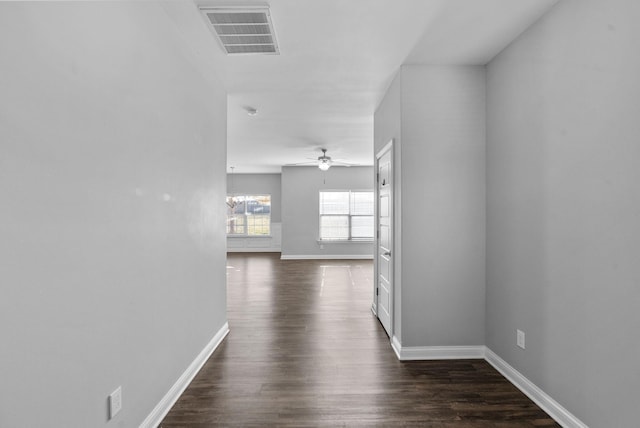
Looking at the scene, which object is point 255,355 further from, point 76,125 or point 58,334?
point 76,125

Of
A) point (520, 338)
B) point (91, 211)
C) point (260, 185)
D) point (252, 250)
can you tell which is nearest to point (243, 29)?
point (91, 211)

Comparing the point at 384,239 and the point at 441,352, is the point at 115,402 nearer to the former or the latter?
the point at 441,352

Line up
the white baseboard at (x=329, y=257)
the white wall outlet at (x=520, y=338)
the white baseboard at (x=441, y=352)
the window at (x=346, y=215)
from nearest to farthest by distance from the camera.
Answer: the white wall outlet at (x=520, y=338), the white baseboard at (x=441, y=352), the white baseboard at (x=329, y=257), the window at (x=346, y=215)

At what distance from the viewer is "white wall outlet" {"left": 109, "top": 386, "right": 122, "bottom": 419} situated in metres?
1.70

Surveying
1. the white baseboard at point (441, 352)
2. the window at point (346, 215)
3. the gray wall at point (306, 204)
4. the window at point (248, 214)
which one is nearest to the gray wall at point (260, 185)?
the window at point (248, 214)

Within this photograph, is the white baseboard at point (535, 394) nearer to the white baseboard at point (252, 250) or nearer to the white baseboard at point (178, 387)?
the white baseboard at point (178, 387)

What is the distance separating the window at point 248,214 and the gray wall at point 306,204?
1743mm

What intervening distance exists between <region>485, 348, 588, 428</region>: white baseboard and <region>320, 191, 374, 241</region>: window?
6944mm

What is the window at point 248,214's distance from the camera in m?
11.6

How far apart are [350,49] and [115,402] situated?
9.53 feet

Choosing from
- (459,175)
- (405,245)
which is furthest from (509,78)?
(405,245)

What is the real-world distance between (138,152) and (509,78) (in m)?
2.82

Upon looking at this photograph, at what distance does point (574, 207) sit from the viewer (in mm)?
2094

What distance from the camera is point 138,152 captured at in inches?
76.9
